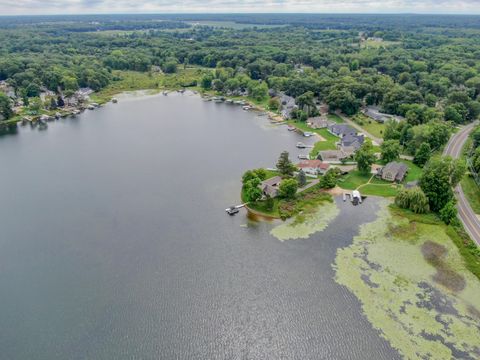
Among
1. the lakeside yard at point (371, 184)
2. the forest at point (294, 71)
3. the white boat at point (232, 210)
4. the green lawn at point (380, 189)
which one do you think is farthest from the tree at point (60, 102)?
the green lawn at point (380, 189)

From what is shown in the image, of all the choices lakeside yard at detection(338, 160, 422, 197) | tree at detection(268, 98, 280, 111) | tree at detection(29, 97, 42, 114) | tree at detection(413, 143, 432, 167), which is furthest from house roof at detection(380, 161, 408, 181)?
tree at detection(29, 97, 42, 114)

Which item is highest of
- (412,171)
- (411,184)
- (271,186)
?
(411,184)

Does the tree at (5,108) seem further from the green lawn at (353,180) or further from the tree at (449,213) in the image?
the tree at (449,213)

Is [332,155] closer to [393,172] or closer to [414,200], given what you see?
[393,172]

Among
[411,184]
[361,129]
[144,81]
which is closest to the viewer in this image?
[411,184]

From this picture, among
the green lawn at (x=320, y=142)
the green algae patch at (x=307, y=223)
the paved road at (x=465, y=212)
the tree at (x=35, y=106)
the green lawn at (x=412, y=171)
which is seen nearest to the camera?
the paved road at (x=465, y=212)

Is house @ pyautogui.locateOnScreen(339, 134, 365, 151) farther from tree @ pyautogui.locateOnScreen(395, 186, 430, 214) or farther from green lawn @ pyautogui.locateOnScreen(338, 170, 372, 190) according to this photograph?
tree @ pyautogui.locateOnScreen(395, 186, 430, 214)

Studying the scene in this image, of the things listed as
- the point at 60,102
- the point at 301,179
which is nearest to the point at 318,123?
the point at 301,179
